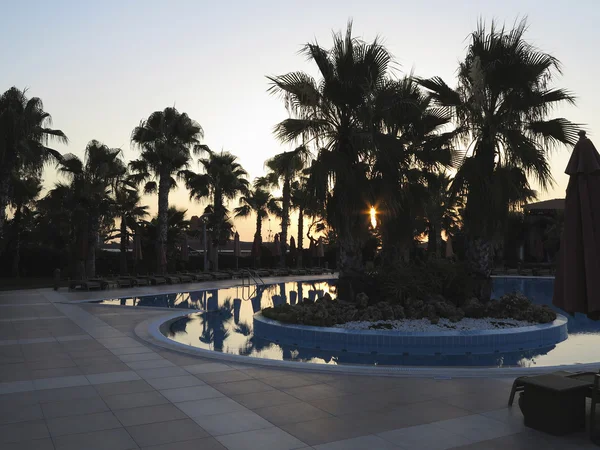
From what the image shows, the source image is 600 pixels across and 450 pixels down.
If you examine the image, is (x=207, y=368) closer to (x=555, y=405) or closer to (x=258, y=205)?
(x=555, y=405)

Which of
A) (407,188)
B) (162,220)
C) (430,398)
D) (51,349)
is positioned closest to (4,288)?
(162,220)

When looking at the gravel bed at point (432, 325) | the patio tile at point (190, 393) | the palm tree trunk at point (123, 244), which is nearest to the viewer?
the patio tile at point (190, 393)

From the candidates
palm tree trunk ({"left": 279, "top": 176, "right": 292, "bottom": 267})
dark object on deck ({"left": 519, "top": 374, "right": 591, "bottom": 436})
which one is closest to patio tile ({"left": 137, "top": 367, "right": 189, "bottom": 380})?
dark object on deck ({"left": 519, "top": 374, "right": 591, "bottom": 436})

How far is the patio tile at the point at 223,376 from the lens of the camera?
7160 mm

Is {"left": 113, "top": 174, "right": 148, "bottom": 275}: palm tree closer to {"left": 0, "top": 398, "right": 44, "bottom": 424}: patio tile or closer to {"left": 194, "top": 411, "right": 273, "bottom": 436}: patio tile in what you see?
{"left": 0, "top": 398, "right": 44, "bottom": 424}: patio tile

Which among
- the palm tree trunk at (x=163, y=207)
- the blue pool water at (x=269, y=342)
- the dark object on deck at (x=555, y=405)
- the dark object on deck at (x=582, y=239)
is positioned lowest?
the blue pool water at (x=269, y=342)

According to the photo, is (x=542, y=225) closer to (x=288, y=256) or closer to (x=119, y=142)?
(x=288, y=256)

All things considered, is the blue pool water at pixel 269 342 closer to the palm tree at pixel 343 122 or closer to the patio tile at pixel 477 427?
the palm tree at pixel 343 122

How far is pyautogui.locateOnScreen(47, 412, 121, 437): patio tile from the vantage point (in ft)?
17.0

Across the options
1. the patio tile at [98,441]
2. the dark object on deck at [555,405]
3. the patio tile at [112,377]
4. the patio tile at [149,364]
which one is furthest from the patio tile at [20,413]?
the dark object on deck at [555,405]

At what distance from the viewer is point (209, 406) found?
5969mm

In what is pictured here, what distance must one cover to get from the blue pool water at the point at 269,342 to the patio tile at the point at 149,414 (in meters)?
3.81

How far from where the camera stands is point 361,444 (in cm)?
475

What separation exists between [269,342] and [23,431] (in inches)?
252
